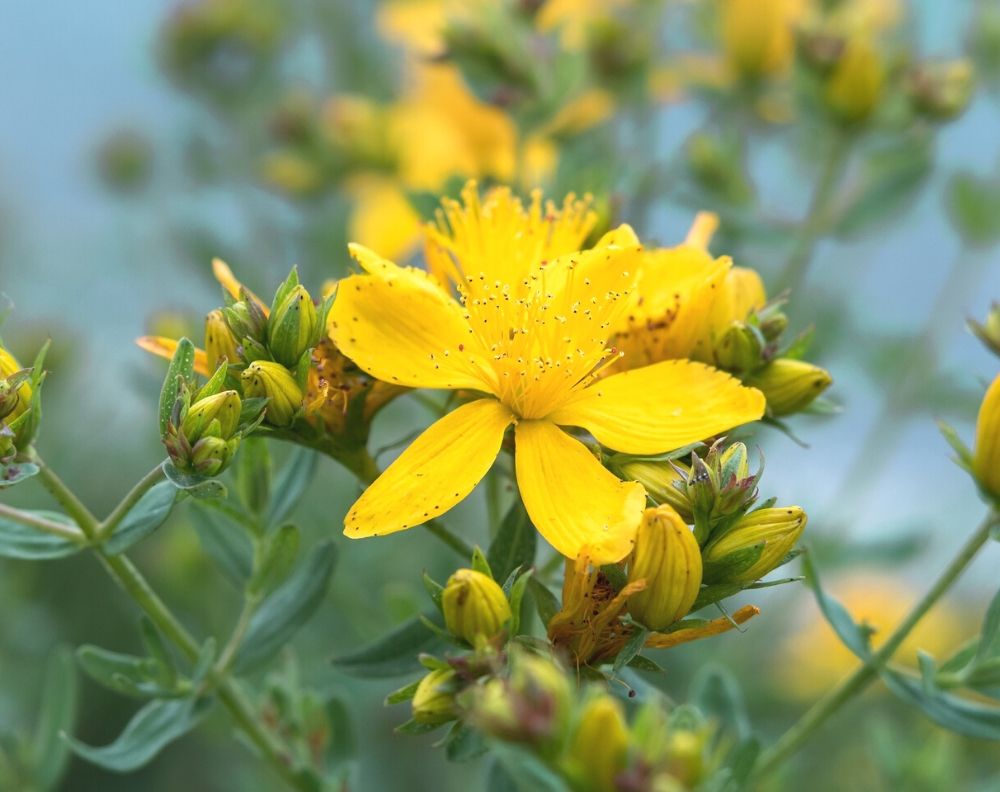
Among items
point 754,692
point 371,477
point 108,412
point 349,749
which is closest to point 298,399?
point 371,477

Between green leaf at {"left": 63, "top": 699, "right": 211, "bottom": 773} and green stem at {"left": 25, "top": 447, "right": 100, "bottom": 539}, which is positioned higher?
green stem at {"left": 25, "top": 447, "right": 100, "bottom": 539}

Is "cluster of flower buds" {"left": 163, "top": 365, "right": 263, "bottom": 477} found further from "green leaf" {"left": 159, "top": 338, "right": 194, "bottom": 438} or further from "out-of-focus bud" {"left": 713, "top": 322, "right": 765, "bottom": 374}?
"out-of-focus bud" {"left": 713, "top": 322, "right": 765, "bottom": 374}

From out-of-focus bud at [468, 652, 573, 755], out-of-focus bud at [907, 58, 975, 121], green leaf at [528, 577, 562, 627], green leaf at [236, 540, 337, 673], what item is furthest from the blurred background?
out-of-focus bud at [468, 652, 573, 755]

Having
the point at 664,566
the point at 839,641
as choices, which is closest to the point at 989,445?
the point at 664,566

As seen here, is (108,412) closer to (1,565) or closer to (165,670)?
(1,565)

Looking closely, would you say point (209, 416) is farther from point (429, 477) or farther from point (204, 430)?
point (429, 477)

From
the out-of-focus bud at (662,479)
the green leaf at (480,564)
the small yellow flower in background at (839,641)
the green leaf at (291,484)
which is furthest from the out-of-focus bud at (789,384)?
the small yellow flower in background at (839,641)
